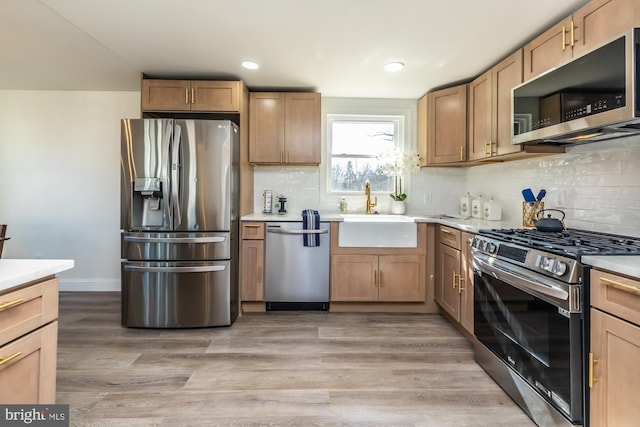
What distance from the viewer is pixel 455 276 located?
2650 mm

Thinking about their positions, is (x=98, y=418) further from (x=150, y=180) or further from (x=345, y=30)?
(x=345, y=30)

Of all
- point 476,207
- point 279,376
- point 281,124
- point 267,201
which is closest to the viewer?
point 279,376

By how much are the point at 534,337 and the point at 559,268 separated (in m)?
0.43

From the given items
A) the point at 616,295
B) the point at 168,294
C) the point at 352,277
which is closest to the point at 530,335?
the point at 616,295

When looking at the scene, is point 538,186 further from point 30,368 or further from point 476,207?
point 30,368

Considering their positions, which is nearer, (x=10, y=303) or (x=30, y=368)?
(x=10, y=303)

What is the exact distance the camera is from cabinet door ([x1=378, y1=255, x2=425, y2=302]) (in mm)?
3070

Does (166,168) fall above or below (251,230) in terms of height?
above

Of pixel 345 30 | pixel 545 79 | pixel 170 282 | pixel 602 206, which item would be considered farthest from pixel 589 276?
pixel 170 282

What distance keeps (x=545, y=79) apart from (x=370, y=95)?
199cm

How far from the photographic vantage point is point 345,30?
2.20m

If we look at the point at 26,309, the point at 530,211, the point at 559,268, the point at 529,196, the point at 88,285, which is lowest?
the point at 88,285

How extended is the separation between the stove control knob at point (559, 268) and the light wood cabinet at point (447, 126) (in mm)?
1848

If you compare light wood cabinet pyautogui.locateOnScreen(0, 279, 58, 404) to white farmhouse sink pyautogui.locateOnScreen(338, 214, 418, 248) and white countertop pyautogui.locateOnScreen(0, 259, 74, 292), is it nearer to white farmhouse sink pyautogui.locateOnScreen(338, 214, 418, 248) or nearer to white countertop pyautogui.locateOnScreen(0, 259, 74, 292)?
white countertop pyautogui.locateOnScreen(0, 259, 74, 292)
